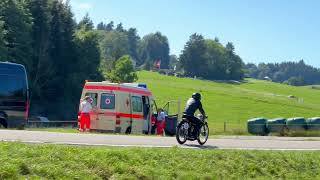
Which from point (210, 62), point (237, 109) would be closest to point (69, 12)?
point (237, 109)

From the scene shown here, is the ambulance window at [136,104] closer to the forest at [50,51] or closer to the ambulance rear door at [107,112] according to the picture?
the ambulance rear door at [107,112]

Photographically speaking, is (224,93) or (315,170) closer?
(315,170)

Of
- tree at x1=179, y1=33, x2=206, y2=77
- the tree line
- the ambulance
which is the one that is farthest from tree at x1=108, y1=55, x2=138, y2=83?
the ambulance

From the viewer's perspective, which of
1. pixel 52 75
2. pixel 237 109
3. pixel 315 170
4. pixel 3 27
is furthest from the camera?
pixel 237 109

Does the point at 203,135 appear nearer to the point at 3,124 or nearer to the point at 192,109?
the point at 192,109

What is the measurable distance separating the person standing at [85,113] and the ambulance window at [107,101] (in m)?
0.70

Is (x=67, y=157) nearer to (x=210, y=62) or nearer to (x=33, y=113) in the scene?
(x=33, y=113)

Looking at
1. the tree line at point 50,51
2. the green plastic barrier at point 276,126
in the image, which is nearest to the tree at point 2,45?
the tree line at point 50,51

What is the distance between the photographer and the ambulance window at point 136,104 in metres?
27.4

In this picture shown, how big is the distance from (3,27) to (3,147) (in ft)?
150

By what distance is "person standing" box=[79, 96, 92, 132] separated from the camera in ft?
84.5

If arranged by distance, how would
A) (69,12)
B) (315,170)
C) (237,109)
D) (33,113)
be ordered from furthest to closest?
(237,109) → (69,12) → (33,113) → (315,170)

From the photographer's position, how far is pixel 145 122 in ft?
92.3

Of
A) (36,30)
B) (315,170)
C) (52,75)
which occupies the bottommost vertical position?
(315,170)
